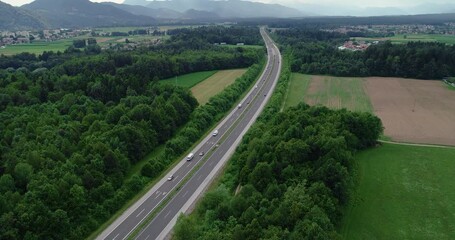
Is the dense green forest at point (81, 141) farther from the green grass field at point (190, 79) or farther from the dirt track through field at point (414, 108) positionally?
the dirt track through field at point (414, 108)

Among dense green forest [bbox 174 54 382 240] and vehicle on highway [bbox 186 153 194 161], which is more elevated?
dense green forest [bbox 174 54 382 240]

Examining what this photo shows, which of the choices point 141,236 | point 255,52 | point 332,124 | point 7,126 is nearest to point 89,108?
point 7,126

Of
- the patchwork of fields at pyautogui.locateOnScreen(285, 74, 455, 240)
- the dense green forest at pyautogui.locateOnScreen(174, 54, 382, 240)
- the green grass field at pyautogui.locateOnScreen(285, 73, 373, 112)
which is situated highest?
the dense green forest at pyautogui.locateOnScreen(174, 54, 382, 240)

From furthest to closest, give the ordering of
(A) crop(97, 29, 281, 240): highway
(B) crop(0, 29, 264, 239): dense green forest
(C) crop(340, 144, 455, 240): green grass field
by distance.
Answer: (A) crop(97, 29, 281, 240): highway
(C) crop(340, 144, 455, 240): green grass field
(B) crop(0, 29, 264, 239): dense green forest

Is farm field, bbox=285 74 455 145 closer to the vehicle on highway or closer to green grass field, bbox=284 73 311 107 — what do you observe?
green grass field, bbox=284 73 311 107

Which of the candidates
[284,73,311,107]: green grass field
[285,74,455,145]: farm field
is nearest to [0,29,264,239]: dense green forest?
[284,73,311,107]: green grass field

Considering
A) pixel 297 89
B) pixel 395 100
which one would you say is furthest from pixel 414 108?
pixel 297 89
